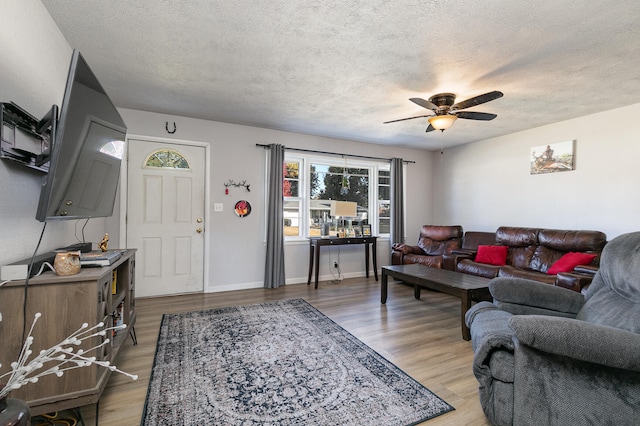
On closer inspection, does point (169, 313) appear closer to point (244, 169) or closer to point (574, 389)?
point (244, 169)

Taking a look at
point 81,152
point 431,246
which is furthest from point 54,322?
point 431,246

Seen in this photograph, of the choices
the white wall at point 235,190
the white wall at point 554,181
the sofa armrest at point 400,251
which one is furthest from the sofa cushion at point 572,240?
the white wall at point 235,190

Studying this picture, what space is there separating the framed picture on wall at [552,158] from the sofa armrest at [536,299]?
288 cm

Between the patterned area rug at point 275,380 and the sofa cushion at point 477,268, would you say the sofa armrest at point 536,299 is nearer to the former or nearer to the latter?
the patterned area rug at point 275,380

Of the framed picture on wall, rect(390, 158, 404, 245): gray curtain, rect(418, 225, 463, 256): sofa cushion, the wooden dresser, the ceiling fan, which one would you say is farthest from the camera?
rect(390, 158, 404, 245): gray curtain

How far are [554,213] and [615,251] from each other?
2.83 metres

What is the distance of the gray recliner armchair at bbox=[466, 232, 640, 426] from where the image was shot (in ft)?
4.11

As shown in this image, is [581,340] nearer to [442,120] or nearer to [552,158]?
[442,120]

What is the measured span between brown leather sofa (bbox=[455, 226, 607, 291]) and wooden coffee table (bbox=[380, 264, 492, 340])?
2.02ft

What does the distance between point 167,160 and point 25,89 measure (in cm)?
235

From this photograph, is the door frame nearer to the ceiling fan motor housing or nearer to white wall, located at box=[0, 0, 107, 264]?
white wall, located at box=[0, 0, 107, 264]

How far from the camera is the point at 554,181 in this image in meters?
4.21

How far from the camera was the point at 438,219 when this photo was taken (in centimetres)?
605

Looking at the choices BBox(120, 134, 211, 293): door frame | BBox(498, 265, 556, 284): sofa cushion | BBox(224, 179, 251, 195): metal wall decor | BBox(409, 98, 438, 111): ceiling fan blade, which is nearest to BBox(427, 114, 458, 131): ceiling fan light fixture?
BBox(409, 98, 438, 111): ceiling fan blade
